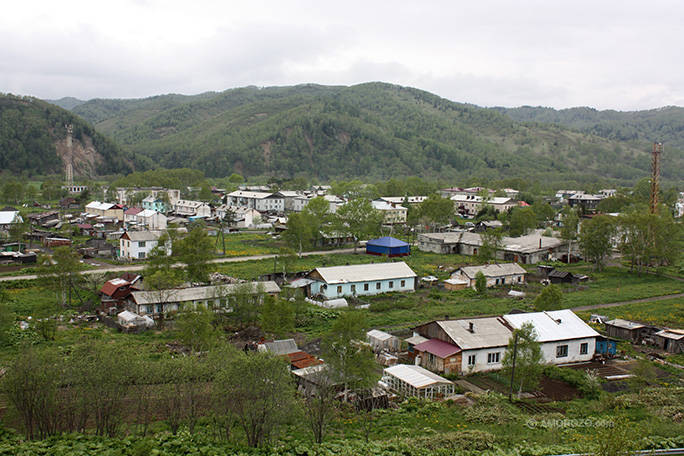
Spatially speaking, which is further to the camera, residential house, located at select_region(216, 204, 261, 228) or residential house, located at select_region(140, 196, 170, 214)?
residential house, located at select_region(140, 196, 170, 214)

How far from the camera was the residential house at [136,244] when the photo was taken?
41325mm

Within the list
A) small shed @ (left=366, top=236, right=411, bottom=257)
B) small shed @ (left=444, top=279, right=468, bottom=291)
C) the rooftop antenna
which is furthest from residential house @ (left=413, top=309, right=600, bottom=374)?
the rooftop antenna

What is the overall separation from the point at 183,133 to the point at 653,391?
186 m

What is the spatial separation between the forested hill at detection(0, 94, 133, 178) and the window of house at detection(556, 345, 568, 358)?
4520 inches

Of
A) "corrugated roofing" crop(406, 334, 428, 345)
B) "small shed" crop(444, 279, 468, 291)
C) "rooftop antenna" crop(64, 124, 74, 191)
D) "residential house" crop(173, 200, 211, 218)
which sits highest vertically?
"rooftop antenna" crop(64, 124, 74, 191)

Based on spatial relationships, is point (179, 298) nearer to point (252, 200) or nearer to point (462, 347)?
point (462, 347)

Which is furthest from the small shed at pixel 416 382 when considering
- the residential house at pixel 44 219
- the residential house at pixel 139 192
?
the residential house at pixel 139 192

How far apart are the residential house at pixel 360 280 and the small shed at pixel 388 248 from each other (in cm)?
1066

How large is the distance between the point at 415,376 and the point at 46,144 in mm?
124419

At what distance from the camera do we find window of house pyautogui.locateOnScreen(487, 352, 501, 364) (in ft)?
67.6

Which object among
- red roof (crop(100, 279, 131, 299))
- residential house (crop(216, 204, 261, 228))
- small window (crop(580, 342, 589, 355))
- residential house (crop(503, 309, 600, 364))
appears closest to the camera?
residential house (crop(503, 309, 600, 364))

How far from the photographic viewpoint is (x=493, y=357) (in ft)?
67.9

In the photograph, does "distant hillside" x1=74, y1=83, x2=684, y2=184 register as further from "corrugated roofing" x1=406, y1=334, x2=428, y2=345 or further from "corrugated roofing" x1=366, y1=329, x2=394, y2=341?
"corrugated roofing" x1=406, y1=334, x2=428, y2=345

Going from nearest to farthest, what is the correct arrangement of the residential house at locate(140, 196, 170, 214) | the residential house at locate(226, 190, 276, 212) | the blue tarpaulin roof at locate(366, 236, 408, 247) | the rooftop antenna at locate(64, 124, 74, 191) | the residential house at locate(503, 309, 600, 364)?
the residential house at locate(503, 309, 600, 364) < the blue tarpaulin roof at locate(366, 236, 408, 247) < the residential house at locate(140, 196, 170, 214) < the residential house at locate(226, 190, 276, 212) < the rooftop antenna at locate(64, 124, 74, 191)
